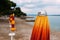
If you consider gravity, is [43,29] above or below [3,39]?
above

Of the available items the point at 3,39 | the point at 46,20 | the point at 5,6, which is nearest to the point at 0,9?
the point at 5,6

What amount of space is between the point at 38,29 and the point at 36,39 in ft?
0.50

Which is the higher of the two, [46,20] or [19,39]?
[46,20]

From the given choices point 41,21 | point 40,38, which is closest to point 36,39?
point 40,38

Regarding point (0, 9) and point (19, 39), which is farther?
point (0, 9)

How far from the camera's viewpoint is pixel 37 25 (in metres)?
3.00

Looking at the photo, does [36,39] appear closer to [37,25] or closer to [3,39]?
[37,25]

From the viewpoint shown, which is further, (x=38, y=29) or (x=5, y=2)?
(x=5, y=2)

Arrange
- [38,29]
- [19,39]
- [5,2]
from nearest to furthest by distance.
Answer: [38,29]
[19,39]
[5,2]

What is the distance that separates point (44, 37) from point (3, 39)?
20.6 ft

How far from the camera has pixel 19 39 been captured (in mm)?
8945

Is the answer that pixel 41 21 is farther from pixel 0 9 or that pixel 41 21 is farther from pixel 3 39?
pixel 0 9

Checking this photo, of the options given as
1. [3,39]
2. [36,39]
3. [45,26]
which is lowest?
[3,39]

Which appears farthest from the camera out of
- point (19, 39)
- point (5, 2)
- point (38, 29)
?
point (5, 2)
